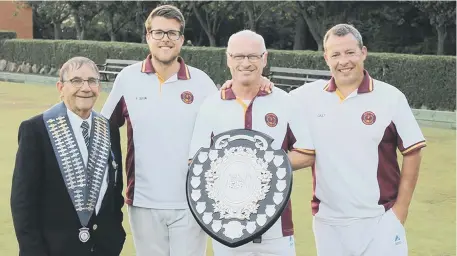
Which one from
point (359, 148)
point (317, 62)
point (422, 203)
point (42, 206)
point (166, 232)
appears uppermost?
point (317, 62)

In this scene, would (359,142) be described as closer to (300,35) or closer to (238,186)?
(238,186)

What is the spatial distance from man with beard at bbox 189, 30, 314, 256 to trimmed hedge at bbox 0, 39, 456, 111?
13.0 m

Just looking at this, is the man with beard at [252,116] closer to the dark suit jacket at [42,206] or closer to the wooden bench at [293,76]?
the dark suit jacket at [42,206]

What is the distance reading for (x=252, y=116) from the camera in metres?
3.97

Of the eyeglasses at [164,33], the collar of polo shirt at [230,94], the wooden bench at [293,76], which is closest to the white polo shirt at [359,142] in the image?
the collar of polo shirt at [230,94]

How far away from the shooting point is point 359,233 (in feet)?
13.3

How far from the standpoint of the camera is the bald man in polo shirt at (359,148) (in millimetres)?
3996

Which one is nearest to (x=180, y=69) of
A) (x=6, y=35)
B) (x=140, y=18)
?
(x=140, y=18)

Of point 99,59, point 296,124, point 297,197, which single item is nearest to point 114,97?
point 296,124

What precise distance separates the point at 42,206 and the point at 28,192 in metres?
0.12

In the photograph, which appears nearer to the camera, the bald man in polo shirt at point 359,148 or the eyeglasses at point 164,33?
the bald man in polo shirt at point 359,148

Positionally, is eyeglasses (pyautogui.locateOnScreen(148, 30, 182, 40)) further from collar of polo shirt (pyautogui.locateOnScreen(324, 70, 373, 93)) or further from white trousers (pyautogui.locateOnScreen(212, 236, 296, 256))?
white trousers (pyautogui.locateOnScreen(212, 236, 296, 256))

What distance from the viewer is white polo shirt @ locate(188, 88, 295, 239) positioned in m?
3.97

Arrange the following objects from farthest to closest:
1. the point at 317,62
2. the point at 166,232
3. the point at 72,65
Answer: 1. the point at 317,62
2. the point at 166,232
3. the point at 72,65
